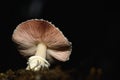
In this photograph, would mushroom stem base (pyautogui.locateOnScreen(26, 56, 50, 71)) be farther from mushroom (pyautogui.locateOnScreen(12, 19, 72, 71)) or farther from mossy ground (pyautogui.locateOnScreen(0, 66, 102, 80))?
mossy ground (pyautogui.locateOnScreen(0, 66, 102, 80))

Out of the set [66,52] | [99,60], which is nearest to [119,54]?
[99,60]

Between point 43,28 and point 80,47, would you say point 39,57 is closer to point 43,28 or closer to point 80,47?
point 43,28

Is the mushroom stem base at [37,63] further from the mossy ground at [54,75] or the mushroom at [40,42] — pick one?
the mossy ground at [54,75]

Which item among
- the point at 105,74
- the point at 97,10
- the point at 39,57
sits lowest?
the point at 105,74

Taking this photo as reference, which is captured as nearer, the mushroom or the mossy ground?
the mossy ground

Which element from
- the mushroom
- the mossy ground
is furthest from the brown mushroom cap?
the mossy ground

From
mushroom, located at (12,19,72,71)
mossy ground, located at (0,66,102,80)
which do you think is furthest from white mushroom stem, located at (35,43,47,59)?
mossy ground, located at (0,66,102,80)

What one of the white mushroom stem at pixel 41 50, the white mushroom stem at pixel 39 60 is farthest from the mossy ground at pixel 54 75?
the white mushroom stem at pixel 41 50

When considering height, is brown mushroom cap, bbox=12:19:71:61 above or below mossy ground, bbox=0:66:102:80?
above
